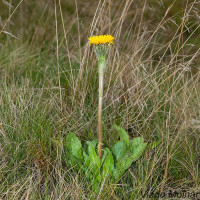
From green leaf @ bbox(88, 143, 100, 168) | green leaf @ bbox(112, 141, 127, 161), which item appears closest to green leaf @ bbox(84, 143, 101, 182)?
green leaf @ bbox(88, 143, 100, 168)

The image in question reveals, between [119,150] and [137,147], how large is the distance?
94 millimetres

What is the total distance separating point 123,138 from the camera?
173 cm

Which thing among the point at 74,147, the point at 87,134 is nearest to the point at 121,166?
the point at 74,147

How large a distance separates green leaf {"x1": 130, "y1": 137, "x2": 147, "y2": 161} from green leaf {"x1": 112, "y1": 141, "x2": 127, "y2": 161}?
1.6 inches

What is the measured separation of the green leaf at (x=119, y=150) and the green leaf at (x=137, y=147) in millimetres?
40

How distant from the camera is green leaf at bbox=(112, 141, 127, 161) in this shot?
1693mm

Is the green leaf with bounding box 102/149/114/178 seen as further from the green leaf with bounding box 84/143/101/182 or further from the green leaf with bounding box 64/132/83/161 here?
the green leaf with bounding box 64/132/83/161

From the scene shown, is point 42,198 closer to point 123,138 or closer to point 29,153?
point 29,153

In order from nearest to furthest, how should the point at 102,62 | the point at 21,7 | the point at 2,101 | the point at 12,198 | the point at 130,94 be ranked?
the point at 102,62 → the point at 12,198 → the point at 2,101 → the point at 130,94 → the point at 21,7

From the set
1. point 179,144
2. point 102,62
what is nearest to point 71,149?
point 102,62

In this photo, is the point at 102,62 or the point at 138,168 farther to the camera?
the point at 138,168

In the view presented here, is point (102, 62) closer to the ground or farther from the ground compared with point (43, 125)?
farther from the ground

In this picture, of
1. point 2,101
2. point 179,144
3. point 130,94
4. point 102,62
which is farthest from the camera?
point 130,94

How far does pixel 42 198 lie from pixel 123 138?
496 millimetres
